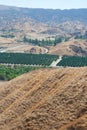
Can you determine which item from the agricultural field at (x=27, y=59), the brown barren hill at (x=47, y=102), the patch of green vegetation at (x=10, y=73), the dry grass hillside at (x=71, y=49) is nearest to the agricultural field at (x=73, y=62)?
the agricultural field at (x=27, y=59)

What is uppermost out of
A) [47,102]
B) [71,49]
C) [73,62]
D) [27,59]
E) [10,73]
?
[47,102]

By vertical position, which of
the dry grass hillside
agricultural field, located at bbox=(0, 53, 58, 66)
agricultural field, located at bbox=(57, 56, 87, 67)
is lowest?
the dry grass hillside

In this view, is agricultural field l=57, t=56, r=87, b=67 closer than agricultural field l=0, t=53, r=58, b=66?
Yes

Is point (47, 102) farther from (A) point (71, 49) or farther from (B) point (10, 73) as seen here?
(A) point (71, 49)

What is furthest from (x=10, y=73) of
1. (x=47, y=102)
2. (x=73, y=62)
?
(x=47, y=102)

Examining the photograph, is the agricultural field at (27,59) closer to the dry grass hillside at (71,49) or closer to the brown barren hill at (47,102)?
the dry grass hillside at (71,49)

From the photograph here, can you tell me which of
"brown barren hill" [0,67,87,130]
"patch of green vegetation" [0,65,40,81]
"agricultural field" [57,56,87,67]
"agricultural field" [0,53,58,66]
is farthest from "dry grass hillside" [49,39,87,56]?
"brown barren hill" [0,67,87,130]

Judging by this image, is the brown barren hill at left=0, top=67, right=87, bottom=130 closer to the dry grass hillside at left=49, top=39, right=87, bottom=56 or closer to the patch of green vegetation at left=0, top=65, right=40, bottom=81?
the patch of green vegetation at left=0, top=65, right=40, bottom=81

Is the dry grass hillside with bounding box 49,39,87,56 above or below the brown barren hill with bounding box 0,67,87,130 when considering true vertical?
below
